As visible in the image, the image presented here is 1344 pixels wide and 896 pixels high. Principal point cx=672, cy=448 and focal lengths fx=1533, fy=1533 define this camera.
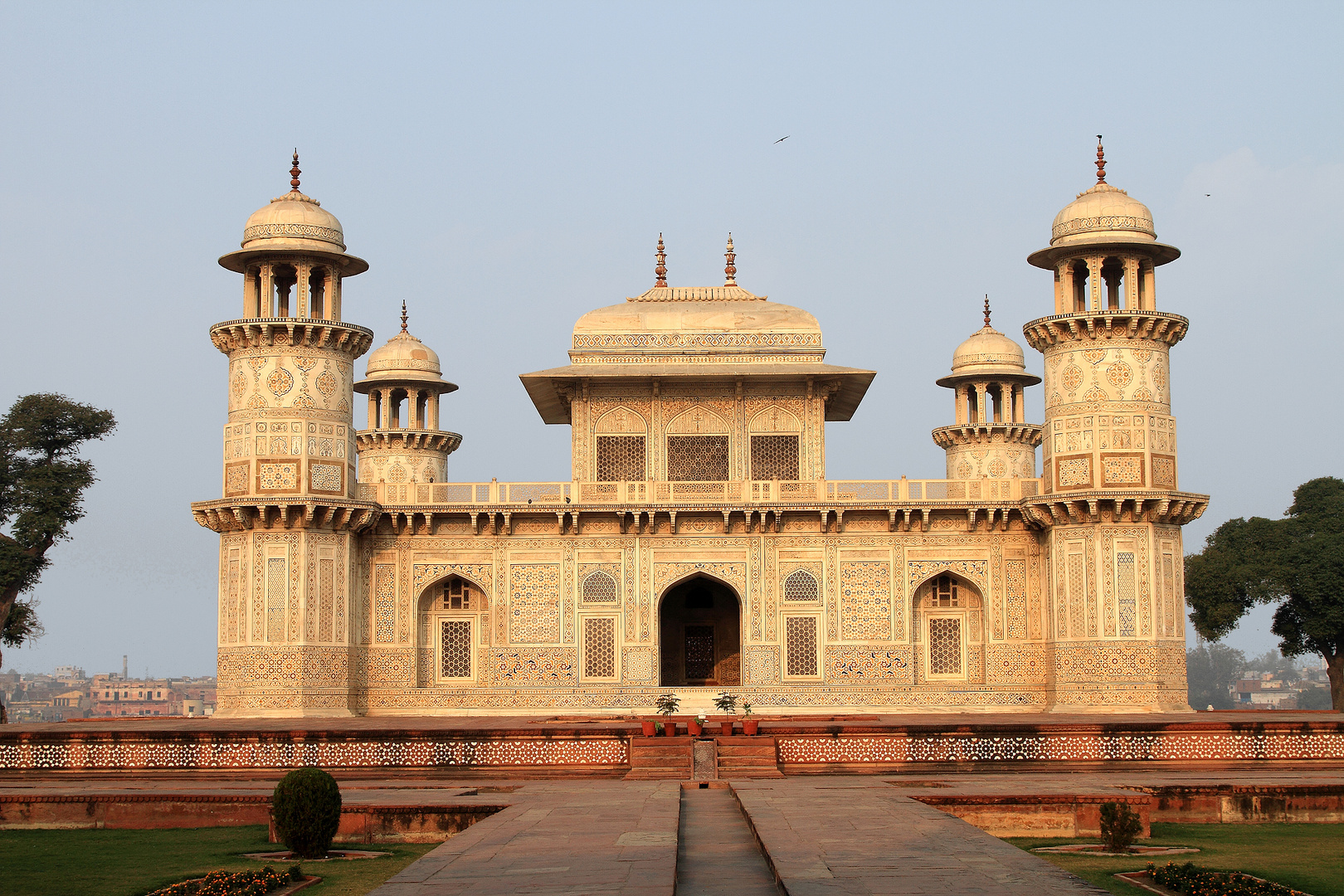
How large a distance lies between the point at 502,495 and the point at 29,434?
45.2 feet

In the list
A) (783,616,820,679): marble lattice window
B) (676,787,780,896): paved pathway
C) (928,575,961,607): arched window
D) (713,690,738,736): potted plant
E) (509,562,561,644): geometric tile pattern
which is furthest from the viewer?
(928,575,961,607): arched window

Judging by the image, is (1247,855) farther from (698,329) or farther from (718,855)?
(698,329)

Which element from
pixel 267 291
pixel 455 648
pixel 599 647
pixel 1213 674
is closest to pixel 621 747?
pixel 599 647

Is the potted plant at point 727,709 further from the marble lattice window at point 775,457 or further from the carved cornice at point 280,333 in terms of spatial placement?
the carved cornice at point 280,333

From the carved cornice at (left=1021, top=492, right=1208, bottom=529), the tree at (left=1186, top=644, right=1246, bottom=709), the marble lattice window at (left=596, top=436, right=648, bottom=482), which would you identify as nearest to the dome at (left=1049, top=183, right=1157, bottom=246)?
the carved cornice at (left=1021, top=492, right=1208, bottom=529)

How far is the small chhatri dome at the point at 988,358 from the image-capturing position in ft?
135

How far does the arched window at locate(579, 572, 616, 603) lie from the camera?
3100cm

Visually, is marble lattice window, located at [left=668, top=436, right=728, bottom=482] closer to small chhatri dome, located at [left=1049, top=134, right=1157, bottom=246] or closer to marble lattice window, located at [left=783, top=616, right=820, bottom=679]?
marble lattice window, located at [left=783, top=616, right=820, bottom=679]

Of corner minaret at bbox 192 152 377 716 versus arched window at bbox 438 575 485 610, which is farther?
arched window at bbox 438 575 485 610

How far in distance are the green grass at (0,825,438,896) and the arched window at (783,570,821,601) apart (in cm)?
1623

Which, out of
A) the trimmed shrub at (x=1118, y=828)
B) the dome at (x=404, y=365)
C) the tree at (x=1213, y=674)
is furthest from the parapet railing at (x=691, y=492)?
the tree at (x=1213, y=674)

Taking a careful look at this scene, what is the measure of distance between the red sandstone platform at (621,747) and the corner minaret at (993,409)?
21.1 metres

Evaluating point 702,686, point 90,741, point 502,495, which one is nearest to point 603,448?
point 502,495

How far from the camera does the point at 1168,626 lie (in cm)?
2853
